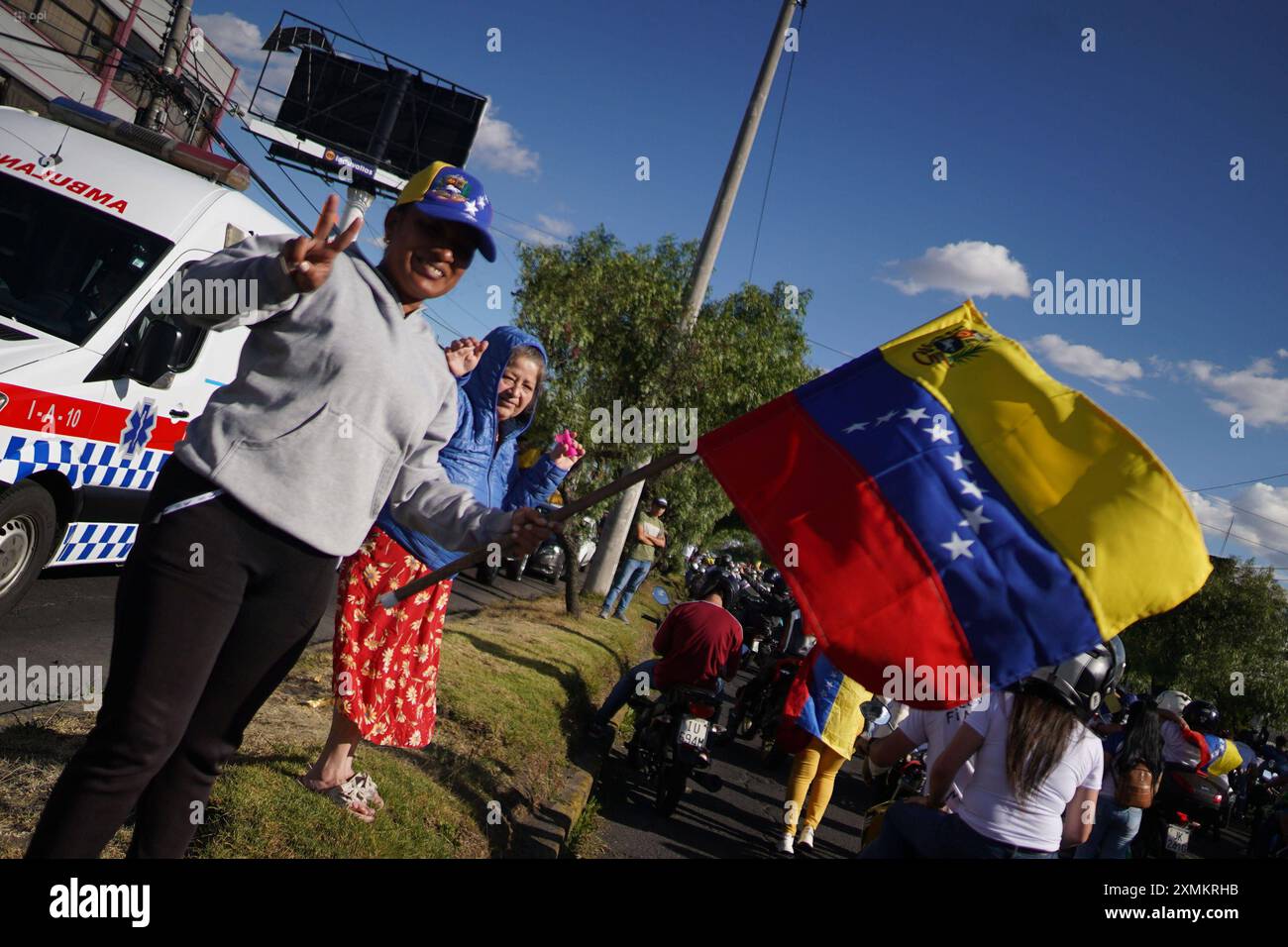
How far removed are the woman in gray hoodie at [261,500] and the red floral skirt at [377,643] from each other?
1330mm

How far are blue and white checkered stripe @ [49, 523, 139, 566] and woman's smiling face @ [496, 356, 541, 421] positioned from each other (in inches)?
138

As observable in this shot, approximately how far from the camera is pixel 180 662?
2.26m

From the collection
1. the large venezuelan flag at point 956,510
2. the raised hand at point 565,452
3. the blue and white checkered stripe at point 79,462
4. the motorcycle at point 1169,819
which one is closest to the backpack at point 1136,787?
the motorcycle at point 1169,819

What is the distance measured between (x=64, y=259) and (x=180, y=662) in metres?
5.13

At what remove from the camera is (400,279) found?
2678 mm

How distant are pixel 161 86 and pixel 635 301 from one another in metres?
7.47

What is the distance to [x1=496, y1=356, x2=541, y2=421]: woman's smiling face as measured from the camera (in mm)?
4328

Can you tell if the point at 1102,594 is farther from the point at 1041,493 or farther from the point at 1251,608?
the point at 1251,608

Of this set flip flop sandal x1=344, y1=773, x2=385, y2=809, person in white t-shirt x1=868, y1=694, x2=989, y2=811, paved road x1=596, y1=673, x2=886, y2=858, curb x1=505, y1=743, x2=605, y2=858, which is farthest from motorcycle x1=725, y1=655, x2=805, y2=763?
flip flop sandal x1=344, y1=773, x2=385, y2=809

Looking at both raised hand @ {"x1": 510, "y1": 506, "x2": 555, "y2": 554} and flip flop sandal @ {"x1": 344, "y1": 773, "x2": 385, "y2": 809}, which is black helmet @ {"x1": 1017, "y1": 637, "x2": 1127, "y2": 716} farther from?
flip flop sandal @ {"x1": 344, "y1": 773, "x2": 385, "y2": 809}

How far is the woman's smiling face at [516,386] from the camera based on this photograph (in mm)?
4328

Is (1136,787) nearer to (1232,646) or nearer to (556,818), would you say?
(556,818)

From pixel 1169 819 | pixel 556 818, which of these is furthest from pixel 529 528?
pixel 1169 819

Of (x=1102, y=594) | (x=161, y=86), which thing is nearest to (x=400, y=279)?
(x=1102, y=594)
